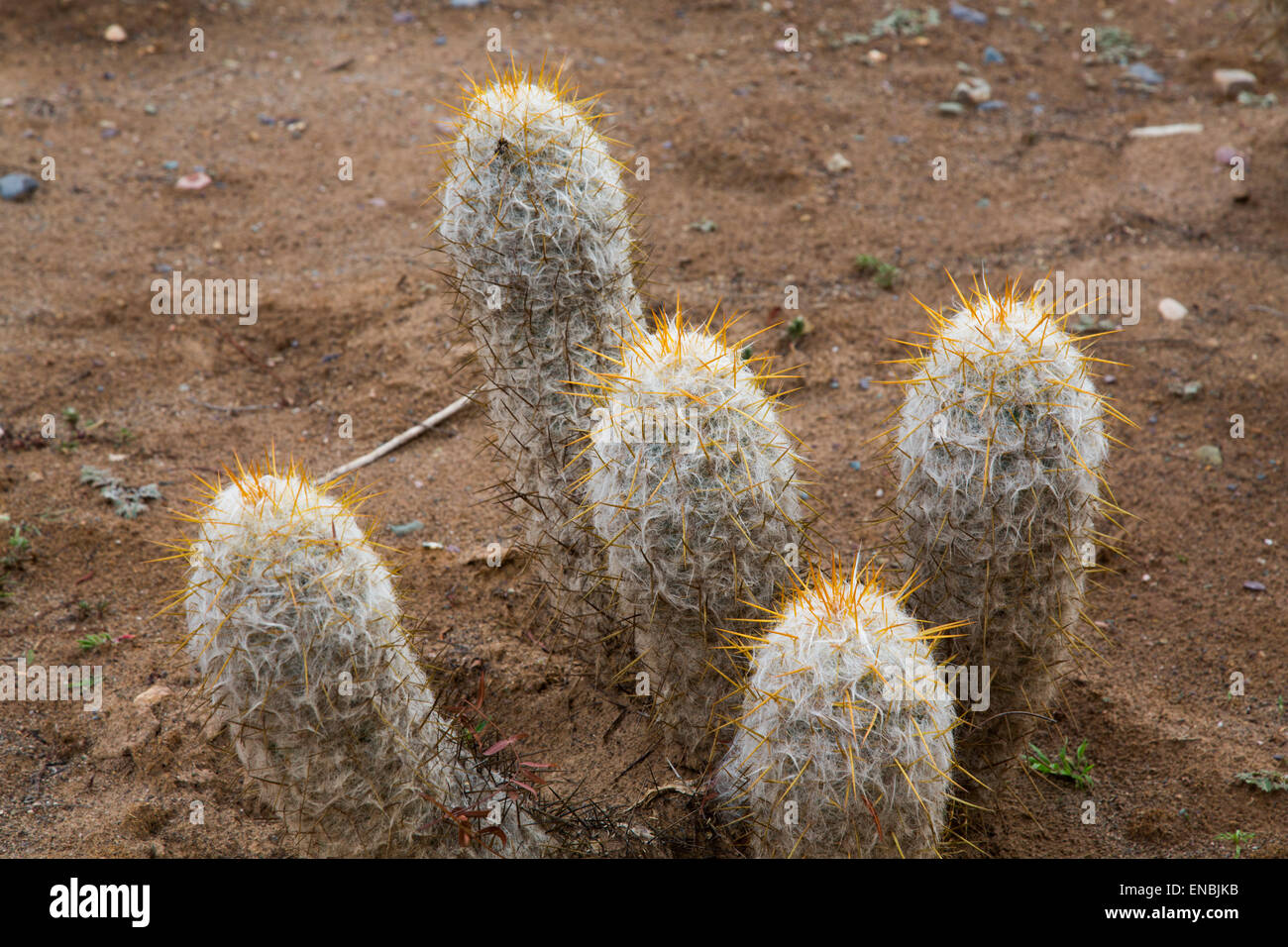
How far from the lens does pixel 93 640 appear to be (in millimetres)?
4137

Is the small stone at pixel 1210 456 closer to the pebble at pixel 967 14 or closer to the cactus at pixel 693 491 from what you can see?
the cactus at pixel 693 491

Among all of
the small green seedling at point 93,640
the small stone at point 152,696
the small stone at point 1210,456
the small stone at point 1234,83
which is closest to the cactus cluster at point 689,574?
the small stone at point 152,696

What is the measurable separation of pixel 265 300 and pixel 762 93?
3.95 metres

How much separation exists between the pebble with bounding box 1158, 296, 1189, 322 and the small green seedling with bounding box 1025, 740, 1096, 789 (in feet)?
9.73

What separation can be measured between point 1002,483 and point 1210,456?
114 inches

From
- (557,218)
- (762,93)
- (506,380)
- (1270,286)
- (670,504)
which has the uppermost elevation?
(762,93)

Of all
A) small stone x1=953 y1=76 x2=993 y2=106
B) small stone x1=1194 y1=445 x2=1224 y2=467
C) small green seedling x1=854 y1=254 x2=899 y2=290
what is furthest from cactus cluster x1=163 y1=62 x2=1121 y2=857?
small stone x1=953 y1=76 x2=993 y2=106

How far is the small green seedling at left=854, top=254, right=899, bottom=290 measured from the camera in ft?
19.9

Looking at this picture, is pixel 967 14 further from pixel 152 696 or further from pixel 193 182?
pixel 152 696

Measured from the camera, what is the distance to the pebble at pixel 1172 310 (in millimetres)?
5746

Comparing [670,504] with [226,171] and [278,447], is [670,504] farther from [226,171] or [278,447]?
[226,171]

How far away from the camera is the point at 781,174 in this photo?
6.96 metres

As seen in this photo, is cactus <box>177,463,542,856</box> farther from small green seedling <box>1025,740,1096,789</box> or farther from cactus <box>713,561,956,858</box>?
small green seedling <box>1025,740,1096,789</box>
